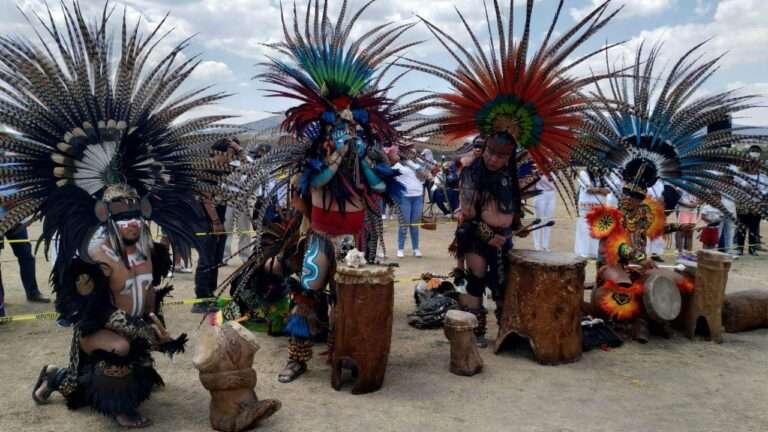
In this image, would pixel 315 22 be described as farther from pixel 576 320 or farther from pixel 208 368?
pixel 576 320

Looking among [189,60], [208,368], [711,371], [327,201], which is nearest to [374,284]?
[327,201]

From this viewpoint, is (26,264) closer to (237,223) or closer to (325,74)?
(237,223)

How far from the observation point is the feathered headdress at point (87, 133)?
2.98 meters

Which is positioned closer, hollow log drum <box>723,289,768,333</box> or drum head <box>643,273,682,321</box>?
drum head <box>643,273,682,321</box>

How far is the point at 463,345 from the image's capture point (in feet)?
14.3

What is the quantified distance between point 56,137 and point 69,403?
5.31 feet

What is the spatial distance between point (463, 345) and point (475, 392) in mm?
391

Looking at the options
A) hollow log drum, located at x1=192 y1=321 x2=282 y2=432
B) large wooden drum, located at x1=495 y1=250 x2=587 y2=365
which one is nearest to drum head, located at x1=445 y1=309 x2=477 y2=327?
large wooden drum, located at x1=495 y1=250 x2=587 y2=365

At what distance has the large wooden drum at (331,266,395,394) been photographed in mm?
3893

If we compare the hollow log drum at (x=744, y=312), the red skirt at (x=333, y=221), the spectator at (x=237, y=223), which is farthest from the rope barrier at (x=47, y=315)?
the hollow log drum at (x=744, y=312)

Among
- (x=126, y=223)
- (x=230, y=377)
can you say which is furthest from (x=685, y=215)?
(x=126, y=223)

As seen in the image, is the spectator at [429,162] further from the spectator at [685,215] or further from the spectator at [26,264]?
the spectator at [26,264]

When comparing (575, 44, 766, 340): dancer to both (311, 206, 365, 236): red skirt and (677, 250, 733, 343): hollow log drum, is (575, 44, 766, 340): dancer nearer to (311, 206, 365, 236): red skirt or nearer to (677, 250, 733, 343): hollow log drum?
(677, 250, 733, 343): hollow log drum

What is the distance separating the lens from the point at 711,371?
4582 mm
